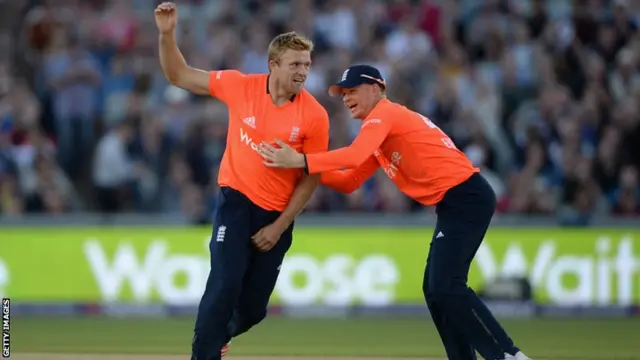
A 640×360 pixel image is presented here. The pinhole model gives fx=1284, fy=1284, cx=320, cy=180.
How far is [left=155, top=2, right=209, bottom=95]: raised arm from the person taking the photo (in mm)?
9930

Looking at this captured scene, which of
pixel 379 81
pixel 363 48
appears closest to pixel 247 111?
pixel 379 81

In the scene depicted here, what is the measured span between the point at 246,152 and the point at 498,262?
9.29 metres

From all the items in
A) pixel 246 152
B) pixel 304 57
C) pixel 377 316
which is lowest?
pixel 377 316

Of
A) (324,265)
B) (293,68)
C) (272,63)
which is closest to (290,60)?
(293,68)

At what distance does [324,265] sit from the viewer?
18828 millimetres

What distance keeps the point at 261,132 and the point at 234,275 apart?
114cm

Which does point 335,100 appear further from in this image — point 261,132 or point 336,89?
point 261,132

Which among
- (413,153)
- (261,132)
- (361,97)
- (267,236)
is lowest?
(267,236)

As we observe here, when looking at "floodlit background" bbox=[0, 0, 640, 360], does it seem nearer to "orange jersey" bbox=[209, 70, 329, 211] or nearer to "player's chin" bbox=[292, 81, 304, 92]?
"orange jersey" bbox=[209, 70, 329, 211]

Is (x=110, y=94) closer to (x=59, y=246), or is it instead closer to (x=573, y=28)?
(x=59, y=246)

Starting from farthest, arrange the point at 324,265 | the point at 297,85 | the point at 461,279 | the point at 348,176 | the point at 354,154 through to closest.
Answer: the point at 324,265 < the point at 348,176 < the point at 461,279 < the point at 297,85 < the point at 354,154

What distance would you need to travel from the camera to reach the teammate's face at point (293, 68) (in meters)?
9.91

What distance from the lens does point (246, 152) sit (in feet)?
33.0

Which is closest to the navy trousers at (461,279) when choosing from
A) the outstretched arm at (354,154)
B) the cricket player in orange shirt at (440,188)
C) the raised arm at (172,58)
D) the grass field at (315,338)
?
the cricket player in orange shirt at (440,188)
